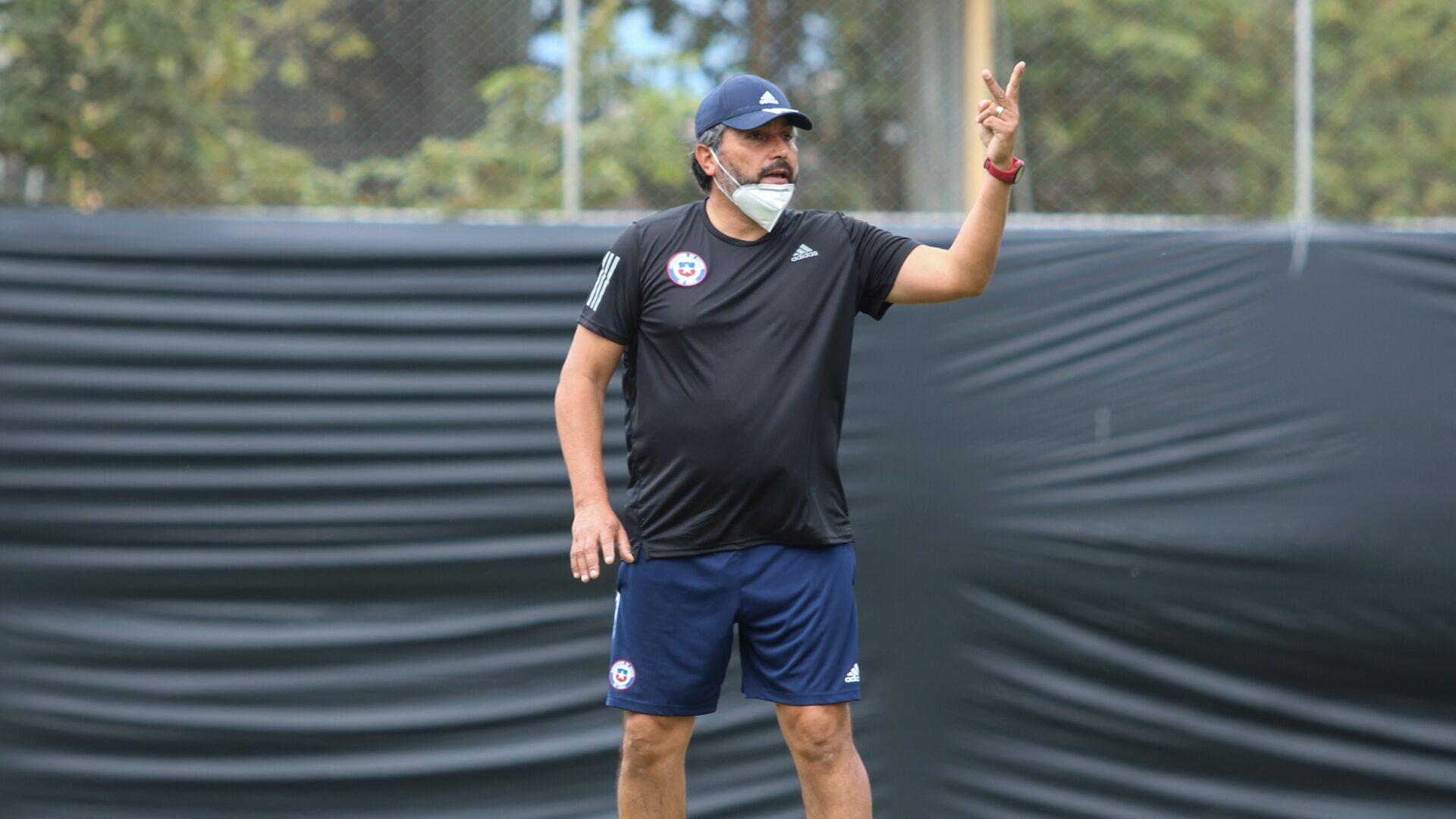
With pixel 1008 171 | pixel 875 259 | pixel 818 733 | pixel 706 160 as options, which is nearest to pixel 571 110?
pixel 706 160

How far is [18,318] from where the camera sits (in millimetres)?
4258

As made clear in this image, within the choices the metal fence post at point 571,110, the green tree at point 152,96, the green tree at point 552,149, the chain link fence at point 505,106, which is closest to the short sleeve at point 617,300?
the metal fence post at point 571,110

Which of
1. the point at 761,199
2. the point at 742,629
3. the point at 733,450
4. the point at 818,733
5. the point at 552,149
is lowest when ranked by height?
the point at 818,733

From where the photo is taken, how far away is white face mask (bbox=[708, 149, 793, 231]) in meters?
3.16

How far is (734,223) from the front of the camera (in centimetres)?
328

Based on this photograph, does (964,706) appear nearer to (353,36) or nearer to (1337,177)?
(353,36)

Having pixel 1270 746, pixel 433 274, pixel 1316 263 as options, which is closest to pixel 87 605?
pixel 433 274

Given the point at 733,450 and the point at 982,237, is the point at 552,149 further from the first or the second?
the point at 982,237

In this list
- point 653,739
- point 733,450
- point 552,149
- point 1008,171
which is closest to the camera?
point 1008,171

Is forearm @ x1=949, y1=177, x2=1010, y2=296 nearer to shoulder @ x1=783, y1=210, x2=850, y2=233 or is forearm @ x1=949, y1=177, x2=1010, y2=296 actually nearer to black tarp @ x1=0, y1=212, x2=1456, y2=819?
shoulder @ x1=783, y1=210, x2=850, y2=233

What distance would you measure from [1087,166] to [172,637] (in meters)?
4.74

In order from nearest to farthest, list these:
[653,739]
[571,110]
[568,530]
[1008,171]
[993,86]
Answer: [993,86] → [1008,171] → [653,739] → [568,530] → [571,110]

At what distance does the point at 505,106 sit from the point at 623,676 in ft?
10.6

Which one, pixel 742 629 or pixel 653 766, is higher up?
pixel 742 629
